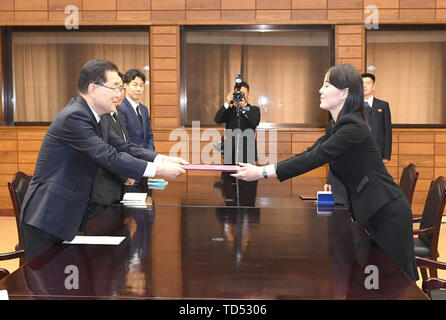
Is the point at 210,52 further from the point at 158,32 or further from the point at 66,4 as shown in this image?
the point at 66,4

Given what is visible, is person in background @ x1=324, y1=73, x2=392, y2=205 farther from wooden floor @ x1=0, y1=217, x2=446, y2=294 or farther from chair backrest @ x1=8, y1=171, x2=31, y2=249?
chair backrest @ x1=8, y1=171, x2=31, y2=249

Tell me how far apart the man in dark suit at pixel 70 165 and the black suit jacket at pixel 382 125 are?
159 inches

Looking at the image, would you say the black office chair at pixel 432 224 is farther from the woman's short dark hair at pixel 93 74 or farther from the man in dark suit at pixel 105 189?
the woman's short dark hair at pixel 93 74

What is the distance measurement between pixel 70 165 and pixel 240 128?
3500 millimetres

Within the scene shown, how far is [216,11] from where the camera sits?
7285 millimetres

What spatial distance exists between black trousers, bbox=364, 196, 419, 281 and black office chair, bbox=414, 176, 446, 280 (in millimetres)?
684

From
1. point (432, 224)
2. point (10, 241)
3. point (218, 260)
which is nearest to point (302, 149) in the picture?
point (10, 241)

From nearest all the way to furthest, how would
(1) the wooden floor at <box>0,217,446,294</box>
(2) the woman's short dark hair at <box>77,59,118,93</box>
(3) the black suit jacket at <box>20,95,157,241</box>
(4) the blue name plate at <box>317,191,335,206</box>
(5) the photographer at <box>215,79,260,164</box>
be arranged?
(3) the black suit jacket at <box>20,95,157,241</box> → (2) the woman's short dark hair at <box>77,59,118,93</box> → (4) the blue name plate at <box>317,191,335,206</box> → (1) the wooden floor at <box>0,217,446,294</box> → (5) the photographer at <box>215,79,260,164</box>

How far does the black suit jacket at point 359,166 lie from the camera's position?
2.61m

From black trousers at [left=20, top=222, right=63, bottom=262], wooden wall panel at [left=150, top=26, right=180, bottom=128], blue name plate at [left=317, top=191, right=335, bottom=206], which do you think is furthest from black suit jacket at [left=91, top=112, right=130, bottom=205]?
wooden wall panel at [left=150, top=26, right=180, bottom=128]

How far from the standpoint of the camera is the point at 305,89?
24.8ft

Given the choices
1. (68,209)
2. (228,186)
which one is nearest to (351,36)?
(228,186)

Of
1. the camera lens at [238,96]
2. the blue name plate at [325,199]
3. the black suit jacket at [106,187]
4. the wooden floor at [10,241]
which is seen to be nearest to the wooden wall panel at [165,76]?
the camera lens at [238,96]

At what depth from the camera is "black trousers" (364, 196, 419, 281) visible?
2.59 meters
